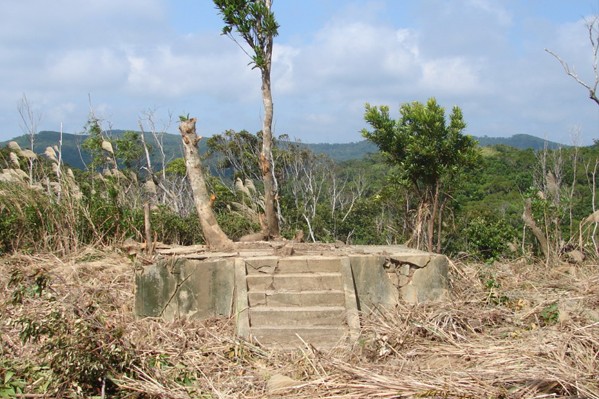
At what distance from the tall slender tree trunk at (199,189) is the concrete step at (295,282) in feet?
3.06

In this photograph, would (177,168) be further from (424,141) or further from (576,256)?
(576,256)

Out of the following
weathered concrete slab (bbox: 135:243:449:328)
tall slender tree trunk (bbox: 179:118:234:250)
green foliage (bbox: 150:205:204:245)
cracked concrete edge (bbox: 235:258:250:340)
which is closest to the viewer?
cracked concrete edge (bbox: 235:258:250:340)

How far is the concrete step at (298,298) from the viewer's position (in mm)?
6328

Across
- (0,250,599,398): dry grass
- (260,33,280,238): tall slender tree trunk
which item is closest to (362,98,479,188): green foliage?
→ (260,33,280,238): tall slender tree trunk

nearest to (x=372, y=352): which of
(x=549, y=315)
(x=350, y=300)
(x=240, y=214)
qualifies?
(x=350, y=300)

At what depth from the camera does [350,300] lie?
6.25 m

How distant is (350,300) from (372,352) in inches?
33.4

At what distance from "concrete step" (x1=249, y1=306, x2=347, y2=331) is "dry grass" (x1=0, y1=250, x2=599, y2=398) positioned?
0.78ft

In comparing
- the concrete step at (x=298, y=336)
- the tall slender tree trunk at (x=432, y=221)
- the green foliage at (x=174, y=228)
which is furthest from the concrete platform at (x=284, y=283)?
the green foliage at (x=174, y=228)

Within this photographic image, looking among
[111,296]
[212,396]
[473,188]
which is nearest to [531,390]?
[212,396]

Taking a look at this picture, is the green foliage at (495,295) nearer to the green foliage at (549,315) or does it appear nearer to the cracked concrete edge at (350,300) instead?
the green foliage at (549,315)

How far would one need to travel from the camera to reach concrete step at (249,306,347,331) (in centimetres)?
613

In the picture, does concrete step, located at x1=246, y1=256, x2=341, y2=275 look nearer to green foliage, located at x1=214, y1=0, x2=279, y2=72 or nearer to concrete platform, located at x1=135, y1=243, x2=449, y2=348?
concrete platform, located at x1=135, y1=243, x2=449, y2=348

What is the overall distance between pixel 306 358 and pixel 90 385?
1.62 metres
